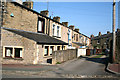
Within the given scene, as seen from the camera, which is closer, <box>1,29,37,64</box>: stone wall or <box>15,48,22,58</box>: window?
<box>1,29,37,64</box>: stone wall

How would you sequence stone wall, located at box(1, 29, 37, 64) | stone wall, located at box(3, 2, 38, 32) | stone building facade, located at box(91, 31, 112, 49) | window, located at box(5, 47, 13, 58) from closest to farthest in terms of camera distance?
1. stone wall, located at box(1, 29, 37, 64)
2. window, located at box(5, 47, 13, 58)
3. stone wall, located at box(3, 2, 38, 32)
4. stone building facade, located at box(91, 31, 112, 49)

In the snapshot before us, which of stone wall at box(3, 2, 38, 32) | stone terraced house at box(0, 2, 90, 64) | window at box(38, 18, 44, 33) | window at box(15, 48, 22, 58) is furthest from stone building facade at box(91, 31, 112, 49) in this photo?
window at box(15, 48, 22, 58)

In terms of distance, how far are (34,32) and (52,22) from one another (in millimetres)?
5066

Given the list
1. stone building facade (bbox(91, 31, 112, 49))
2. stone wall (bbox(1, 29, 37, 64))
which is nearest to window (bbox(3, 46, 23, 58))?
stone wall (bbox(1, 29, 37, 64))

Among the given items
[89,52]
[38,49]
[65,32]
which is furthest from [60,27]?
[38,49]

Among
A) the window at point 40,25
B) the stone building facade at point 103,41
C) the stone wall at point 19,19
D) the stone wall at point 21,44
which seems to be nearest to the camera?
the stone wall at point 21,44

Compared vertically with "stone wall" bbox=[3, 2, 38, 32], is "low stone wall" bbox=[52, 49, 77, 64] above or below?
below

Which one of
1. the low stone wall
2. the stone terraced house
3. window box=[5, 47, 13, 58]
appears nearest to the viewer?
the stone terraced house

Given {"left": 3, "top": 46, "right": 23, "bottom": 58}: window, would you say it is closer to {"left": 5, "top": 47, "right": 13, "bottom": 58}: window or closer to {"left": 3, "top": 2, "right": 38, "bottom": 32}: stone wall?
{"left": 5, "top": 47, "right": 13, "bottom": 58}: window

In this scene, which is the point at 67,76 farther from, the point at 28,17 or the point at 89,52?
Answer: the point at 89,52

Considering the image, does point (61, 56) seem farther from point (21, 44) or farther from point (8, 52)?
point (8, 52)

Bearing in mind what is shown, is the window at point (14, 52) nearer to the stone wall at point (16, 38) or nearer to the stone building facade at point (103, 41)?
the stone wall at point (16, 38)

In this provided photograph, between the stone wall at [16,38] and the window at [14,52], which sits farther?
the window at [14,52]

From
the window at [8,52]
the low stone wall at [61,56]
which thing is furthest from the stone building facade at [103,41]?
the window at [8,52]
